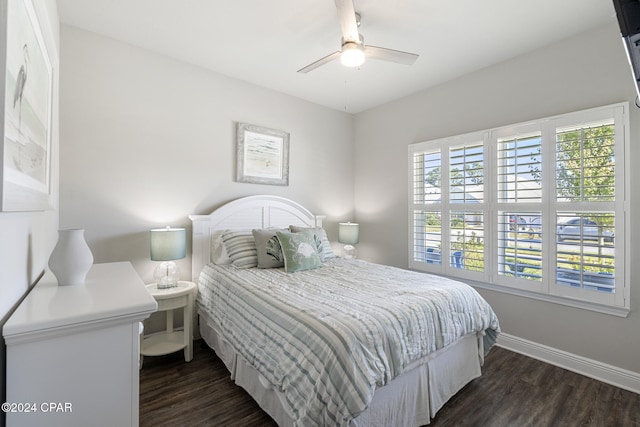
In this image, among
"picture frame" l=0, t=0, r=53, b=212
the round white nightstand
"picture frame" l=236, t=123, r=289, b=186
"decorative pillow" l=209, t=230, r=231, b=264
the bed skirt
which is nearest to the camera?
"picture frame" l=0, t=0, r=53, b=212

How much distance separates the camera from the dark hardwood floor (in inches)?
71.2

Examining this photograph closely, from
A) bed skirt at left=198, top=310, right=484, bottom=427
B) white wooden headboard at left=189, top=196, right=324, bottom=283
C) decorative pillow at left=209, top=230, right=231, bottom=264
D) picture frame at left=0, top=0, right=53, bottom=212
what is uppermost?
picture frame at left=0, top=0, right=53, bottom=212

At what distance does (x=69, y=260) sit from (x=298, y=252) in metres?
1.66

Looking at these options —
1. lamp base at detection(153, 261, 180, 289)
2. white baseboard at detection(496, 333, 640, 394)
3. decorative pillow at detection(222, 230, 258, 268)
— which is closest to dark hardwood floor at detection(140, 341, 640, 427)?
white baseboard at detection(496, 333, 640, 394)

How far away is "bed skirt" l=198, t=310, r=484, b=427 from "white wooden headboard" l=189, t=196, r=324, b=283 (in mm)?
960

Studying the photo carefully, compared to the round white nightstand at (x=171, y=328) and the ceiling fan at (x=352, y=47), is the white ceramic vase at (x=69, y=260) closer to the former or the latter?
the round white nightstand at (x=171, y=328)

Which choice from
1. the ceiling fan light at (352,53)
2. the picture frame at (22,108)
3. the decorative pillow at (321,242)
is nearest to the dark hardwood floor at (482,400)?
the decorative pillow at (321,242)

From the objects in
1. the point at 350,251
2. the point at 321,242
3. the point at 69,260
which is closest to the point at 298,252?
the point at 321,242

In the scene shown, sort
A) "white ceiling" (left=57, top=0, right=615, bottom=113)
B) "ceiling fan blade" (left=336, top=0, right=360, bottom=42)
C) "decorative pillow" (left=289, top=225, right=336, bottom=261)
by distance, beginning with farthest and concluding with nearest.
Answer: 1. "decorative pillow" (left=289, top=225, right=336, bottom=261)
2. "white ceiling" (left=57, top=0, right=615, bottom=113)
3. "ceiling fan blade" (left=336, top=0, right=360, bottom=42)

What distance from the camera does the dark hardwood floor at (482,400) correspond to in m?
1.81

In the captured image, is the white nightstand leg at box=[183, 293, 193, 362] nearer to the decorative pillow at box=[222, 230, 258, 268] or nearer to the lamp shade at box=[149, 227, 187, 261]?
the lamp shade at box=[149, 227, 187, 261]

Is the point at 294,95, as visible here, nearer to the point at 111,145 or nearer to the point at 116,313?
the point at 111,145

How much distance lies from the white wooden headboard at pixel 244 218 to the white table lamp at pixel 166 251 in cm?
30

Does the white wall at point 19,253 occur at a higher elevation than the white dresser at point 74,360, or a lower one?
higher
